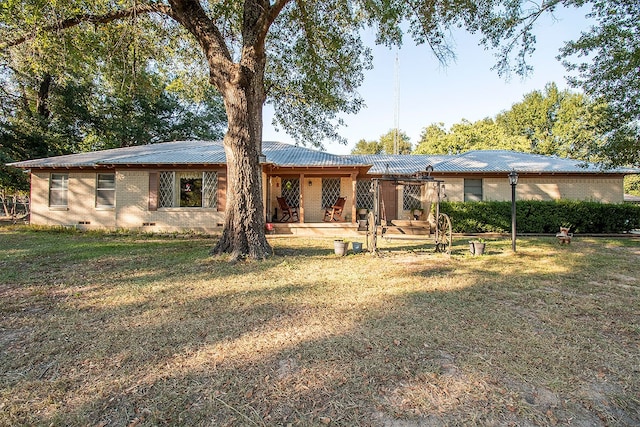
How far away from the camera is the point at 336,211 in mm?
12562

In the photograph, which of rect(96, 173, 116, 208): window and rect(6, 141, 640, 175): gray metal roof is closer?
rect(6, 141, 640, 175): gray metal roof

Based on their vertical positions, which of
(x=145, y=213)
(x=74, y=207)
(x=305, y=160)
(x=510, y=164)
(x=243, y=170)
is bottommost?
(x=145, y=213)

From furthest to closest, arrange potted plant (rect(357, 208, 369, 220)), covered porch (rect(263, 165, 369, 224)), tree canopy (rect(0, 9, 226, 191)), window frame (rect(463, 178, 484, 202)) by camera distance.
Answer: potted plant (rect(357, 208, 369, 220)) < window frame (rect(463, 178, 484, 202)) < covered porch (rect(263, 165, 369, 224)) < tree canopy (rect(0, 9, 226, 191))

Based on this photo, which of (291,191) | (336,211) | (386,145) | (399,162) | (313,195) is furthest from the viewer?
(386,145)

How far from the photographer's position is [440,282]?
4.64 meters

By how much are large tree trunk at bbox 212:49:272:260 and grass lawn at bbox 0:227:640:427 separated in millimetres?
1229

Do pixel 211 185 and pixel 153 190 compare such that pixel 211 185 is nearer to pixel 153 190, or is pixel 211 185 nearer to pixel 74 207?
pixel 153 190

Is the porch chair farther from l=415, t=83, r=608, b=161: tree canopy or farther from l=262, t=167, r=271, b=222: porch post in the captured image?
l=415, t=83, r=608, b=161: tree canopy

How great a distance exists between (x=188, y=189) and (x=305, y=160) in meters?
4.44

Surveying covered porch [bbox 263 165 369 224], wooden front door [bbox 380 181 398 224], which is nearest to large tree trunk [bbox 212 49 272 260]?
covered porch [bbox 263 165 369 224]

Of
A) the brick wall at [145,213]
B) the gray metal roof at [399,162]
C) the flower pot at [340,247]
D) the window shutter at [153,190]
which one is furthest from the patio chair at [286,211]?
the flower pot at [340,247]

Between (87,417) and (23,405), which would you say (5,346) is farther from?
(87,417)

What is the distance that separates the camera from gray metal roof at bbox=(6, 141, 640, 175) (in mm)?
11180

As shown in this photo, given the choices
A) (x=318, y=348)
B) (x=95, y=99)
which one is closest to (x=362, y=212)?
(x=318, y=348)
